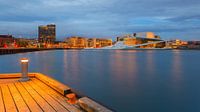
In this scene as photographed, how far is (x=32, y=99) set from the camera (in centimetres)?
754

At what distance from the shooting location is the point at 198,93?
58.1 feet

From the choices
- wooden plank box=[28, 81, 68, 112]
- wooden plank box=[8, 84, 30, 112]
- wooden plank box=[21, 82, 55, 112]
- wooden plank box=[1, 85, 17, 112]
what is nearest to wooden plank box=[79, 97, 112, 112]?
wooden plank box=[28, 81, 68, 112]

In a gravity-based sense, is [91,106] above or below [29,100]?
above

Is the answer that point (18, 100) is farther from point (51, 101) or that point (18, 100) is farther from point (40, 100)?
point (51, 101)

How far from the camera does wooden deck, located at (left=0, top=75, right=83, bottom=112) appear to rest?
21.1 feet

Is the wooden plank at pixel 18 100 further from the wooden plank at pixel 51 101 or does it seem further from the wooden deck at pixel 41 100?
the wooden plank at pixel 51 101

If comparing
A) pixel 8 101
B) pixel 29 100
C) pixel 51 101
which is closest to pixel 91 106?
pixel 51 101

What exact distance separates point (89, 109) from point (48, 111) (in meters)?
1.04

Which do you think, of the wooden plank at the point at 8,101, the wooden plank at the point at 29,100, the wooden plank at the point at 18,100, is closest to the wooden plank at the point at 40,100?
the wooden plank at the point at 29,100

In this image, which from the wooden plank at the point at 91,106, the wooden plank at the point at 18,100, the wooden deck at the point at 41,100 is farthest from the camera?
the wooden plank at the point at 18,100

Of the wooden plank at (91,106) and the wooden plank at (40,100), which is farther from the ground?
the wooden plank at (91,106)

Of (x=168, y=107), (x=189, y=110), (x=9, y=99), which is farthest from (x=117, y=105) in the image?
(x=9, y=99)

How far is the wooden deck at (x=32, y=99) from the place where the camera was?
644 centimetres

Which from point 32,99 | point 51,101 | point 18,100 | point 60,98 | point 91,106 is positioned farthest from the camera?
point 60,98
